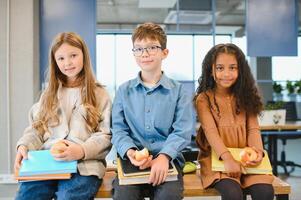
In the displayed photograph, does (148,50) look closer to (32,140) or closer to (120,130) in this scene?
(120,130)

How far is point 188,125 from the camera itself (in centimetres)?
168

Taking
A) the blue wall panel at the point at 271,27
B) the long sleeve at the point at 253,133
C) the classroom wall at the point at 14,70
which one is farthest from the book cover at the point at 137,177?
the blue wall panel at the point at 271,27

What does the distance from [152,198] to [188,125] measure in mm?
392

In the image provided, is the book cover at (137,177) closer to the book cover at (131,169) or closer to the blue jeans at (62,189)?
the book cover at (131,169)

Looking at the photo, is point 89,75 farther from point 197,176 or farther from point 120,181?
point 197,176

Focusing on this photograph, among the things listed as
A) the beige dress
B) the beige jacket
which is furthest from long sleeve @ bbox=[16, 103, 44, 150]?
the beige dress

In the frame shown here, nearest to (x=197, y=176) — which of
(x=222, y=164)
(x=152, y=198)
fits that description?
(x=222, y=164)

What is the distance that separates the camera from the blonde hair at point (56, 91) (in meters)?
1.74

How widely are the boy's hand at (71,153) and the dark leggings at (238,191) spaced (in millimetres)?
677

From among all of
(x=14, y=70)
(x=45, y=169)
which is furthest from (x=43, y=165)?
(x=14, y=70)

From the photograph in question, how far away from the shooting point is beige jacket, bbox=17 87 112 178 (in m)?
1.64

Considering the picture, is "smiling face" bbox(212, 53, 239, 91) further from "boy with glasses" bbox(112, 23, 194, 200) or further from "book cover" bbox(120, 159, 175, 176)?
"book cover" bbox(120, 159, 175, 176)

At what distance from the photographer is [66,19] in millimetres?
3768

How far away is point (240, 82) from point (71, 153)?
38.0 inches
